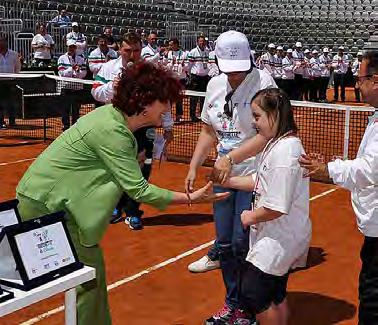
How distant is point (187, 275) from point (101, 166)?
2.73 metres

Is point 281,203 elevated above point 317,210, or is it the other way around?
A: point 281,203

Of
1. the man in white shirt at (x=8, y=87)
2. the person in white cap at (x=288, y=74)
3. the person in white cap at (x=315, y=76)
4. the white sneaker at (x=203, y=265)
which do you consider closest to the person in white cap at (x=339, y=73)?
the person in white cap at (x=315, y=76)

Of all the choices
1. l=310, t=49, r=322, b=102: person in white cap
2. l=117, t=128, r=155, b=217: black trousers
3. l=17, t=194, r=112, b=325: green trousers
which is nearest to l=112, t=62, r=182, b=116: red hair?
l=17, t=194, r=112, b=325: green trousers

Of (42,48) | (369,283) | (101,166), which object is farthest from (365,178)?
(42,48)

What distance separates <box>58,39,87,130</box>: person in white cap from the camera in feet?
44.1

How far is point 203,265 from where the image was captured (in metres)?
6.17

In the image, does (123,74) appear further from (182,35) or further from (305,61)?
(182,35)

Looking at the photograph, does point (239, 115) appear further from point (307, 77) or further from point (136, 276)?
point (307, 77)

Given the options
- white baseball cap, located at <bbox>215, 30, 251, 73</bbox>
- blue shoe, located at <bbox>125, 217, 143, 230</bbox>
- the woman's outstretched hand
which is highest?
white baseball cap, located at <bbox>215, 30, 251, 73</bbox>

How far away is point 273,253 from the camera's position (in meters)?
3.80

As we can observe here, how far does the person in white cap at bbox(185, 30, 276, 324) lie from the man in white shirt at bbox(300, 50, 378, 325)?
1.02m

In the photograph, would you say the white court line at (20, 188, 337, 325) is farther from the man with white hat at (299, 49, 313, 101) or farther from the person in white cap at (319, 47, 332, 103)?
the person in white cap at (319, 47, 332, 103)

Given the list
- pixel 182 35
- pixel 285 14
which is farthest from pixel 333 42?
pixel 182 35

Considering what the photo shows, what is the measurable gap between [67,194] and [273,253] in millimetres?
1221
